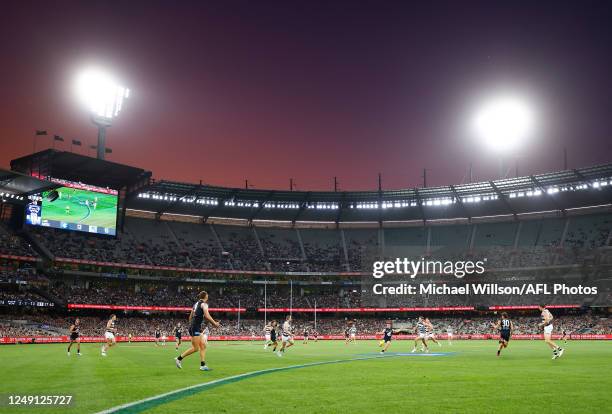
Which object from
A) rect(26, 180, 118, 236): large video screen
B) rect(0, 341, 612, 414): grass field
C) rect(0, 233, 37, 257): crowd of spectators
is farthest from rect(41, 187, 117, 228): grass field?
rect(0, 341, 612, 414): grass field

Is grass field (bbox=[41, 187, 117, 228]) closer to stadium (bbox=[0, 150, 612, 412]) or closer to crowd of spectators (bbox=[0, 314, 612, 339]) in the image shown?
stadium (bbox=[0, 150, 612, 412])

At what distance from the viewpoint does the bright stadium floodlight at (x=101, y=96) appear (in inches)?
2640

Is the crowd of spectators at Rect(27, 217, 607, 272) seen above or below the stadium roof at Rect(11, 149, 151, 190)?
below

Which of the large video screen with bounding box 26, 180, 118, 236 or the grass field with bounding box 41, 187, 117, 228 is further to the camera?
the grass field with bounding box 41, 187, 117, 228

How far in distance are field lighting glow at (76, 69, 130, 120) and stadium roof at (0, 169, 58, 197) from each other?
2273 centimetres

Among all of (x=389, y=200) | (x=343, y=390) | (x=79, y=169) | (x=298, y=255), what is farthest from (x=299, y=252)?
(x=343, y=390)

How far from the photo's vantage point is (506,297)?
3219 inches

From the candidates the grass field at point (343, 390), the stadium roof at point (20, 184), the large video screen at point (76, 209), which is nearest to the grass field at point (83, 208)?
the large video screen at point (76, 209)

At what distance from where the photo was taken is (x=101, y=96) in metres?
69.2

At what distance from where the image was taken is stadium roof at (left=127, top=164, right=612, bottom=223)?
271 feet

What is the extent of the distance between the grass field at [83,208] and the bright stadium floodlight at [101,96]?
6026 millimetres

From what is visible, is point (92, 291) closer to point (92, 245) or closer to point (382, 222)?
point (92, 245)

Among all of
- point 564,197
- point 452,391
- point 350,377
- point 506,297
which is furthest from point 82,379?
point 564,197

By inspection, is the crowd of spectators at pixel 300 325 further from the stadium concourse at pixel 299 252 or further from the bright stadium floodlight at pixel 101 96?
the bright stadium floodlight at pixel 101 96
